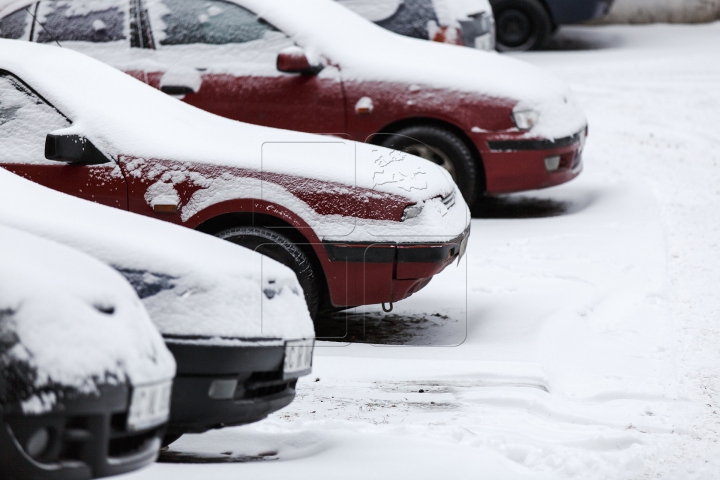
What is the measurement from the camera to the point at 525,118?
734 cm

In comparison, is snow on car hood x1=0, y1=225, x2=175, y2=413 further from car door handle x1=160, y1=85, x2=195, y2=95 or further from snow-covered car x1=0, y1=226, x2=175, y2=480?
car door handle x1=160, y1=85, x2=195, y2=95

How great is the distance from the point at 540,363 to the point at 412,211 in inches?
37.1

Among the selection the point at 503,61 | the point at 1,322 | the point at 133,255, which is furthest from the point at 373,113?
the point at 1,322

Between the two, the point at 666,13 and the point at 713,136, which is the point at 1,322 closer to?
the point at 713,136

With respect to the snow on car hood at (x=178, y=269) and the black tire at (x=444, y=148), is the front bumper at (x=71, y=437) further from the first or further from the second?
the black tire at (x=444, y=148)

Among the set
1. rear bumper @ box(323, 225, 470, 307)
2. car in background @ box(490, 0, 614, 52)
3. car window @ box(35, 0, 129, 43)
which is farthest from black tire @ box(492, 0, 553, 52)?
rear bumper @ box(323, 225, 470, 307)

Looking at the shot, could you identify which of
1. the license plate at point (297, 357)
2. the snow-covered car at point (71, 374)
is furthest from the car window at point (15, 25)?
the snow-covered car at point (71, 374)

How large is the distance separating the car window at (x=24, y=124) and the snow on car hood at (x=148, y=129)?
0.06 metres

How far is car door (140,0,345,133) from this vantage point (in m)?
7.24

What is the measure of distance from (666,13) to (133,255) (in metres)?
14.6

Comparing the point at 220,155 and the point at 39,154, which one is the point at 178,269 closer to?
the point at 220,155

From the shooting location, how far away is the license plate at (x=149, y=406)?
2803 mm

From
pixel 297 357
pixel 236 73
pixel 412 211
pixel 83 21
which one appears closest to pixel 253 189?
pixel 412 211

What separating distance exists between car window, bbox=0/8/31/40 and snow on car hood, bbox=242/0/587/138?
1.55 meters
